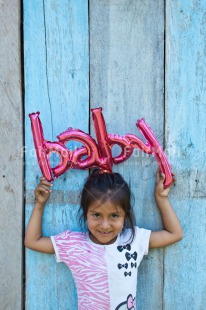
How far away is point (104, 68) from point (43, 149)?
14.5 inches

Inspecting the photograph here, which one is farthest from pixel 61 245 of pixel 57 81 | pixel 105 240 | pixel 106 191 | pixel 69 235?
pixel 57 81

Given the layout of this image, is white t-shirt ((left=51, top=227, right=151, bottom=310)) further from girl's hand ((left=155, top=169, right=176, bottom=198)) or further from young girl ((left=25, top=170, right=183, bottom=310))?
girl's hand ((left=155, top=169, right=176, bottom=198))

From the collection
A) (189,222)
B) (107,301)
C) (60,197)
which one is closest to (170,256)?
→ (189,222)

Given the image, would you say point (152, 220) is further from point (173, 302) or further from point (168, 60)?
point (168, 60)

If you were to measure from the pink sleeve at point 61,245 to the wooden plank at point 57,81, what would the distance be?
0.07 meters

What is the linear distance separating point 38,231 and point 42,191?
0.50 feet

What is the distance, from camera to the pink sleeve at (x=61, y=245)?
1.40 m

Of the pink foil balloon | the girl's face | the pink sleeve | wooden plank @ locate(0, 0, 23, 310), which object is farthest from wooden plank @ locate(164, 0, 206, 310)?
wooden plank @ locate(0, 0, 23, 310)

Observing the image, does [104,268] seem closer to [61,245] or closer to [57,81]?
[61,245]

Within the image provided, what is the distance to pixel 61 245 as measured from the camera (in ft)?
4.61

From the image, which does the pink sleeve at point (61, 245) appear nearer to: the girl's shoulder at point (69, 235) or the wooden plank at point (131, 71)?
the girl's shoulder at point (69, 235)

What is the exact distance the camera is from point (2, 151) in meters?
1.45

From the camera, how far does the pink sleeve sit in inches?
55.2

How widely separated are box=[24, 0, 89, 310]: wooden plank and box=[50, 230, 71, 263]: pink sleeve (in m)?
0.07
